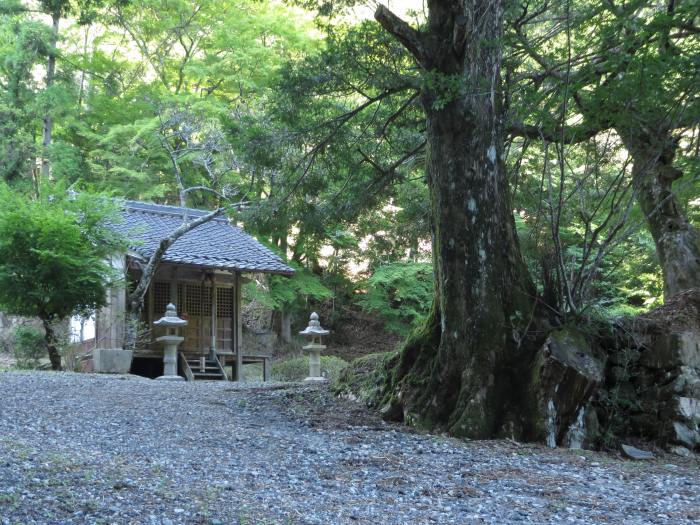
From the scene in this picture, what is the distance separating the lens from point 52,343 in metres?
12.9

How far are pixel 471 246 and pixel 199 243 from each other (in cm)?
1195

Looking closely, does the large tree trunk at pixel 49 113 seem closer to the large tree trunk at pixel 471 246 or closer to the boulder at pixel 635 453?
the large tree trunk at pixel 471 246

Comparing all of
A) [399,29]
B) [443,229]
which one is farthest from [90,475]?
[399,29]

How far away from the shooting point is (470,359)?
640cm

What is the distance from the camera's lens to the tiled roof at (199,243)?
→ 16.2 m

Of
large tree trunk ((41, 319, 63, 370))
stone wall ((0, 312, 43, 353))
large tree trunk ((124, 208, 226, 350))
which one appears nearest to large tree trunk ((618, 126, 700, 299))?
large tree trunk ((124, 208, 226, 350))

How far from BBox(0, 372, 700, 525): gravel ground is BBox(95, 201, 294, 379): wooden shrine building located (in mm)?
8837

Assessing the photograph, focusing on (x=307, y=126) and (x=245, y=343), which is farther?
(x=245, y=343)

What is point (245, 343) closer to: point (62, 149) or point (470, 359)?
point (62, 149)

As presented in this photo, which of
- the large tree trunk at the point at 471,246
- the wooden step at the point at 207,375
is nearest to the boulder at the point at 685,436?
the large tree trunk at the point at 471,246

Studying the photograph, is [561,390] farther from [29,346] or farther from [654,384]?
[29,346]

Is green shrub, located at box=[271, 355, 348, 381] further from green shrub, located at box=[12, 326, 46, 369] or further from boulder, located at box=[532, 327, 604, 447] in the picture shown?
boulder, located at box=[532, 327, 604, 447]

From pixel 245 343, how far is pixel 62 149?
26.2 feet

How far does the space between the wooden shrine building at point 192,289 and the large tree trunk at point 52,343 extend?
205cm
